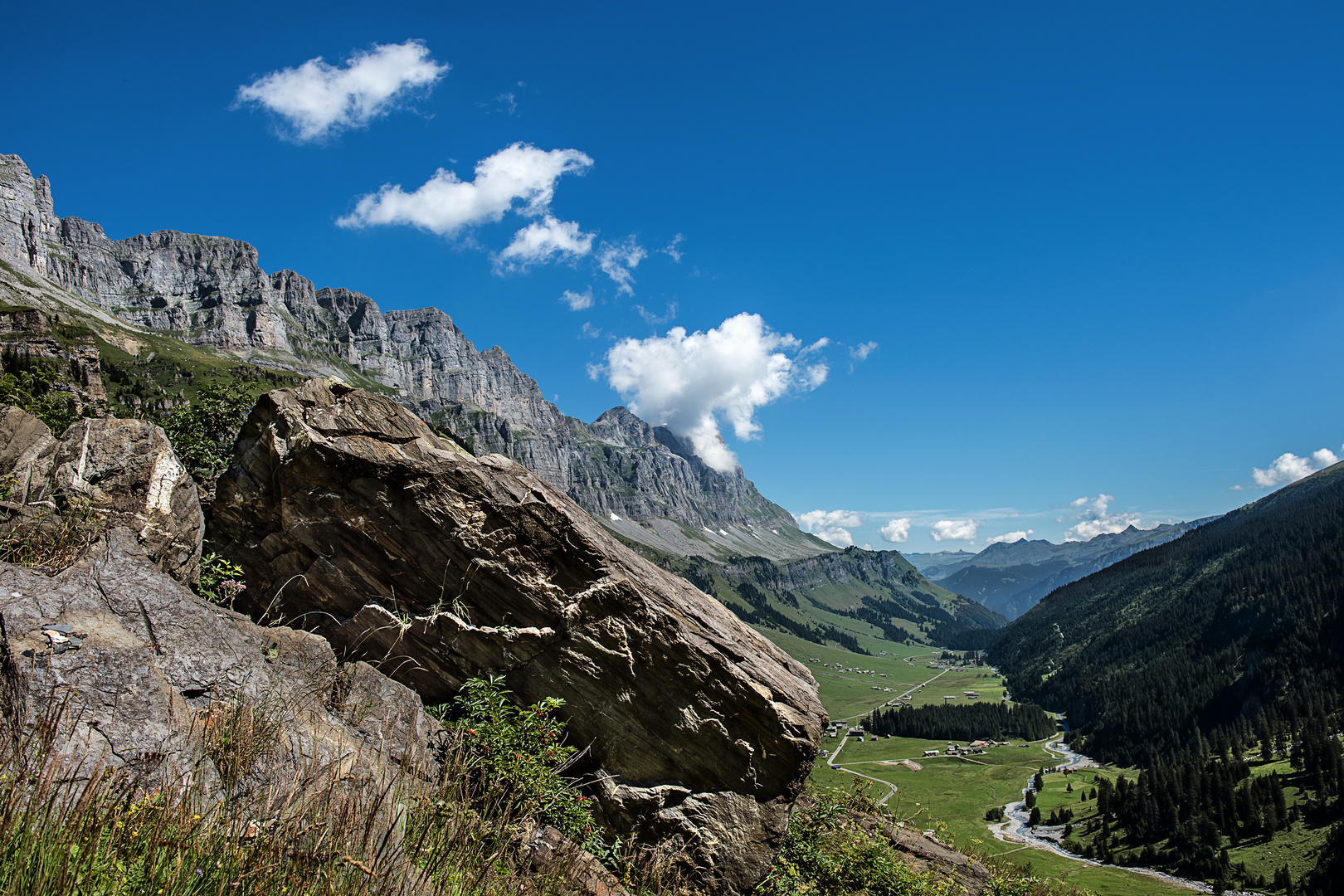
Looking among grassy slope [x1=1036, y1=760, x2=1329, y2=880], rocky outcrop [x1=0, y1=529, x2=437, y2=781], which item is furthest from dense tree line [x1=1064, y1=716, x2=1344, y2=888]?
rocky outcrop [x1=0, y1=529, x2=437, y2=781]

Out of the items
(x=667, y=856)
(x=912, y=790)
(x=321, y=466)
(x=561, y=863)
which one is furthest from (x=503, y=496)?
(x=912, y=790)

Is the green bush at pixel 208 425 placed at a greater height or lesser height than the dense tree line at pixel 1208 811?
greater

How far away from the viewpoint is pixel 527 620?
1495 cm

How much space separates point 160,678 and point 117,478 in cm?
746

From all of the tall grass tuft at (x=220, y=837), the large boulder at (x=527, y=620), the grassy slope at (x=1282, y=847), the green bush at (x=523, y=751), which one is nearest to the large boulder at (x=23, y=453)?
the large boulder at (x=527, y=620)

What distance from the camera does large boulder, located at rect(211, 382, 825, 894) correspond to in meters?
14.7

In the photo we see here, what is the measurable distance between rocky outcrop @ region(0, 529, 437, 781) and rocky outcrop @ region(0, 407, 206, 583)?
181 centimetres

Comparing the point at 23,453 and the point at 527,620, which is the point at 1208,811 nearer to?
the point at 527,620

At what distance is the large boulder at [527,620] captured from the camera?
48.2 ft

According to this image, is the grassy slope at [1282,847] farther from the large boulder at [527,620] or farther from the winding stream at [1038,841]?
the large boulder at [527,620]

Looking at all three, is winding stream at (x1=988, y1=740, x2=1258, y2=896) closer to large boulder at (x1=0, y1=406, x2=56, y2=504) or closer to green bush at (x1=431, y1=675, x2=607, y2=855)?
green bush at (x1=431, y1=675, x2=607, y2=855)

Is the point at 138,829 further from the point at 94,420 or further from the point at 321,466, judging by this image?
the point at 94,420

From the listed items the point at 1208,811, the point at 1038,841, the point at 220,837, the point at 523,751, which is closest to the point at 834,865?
the point at 523,751

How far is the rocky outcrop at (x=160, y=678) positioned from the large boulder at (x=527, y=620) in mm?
2490
